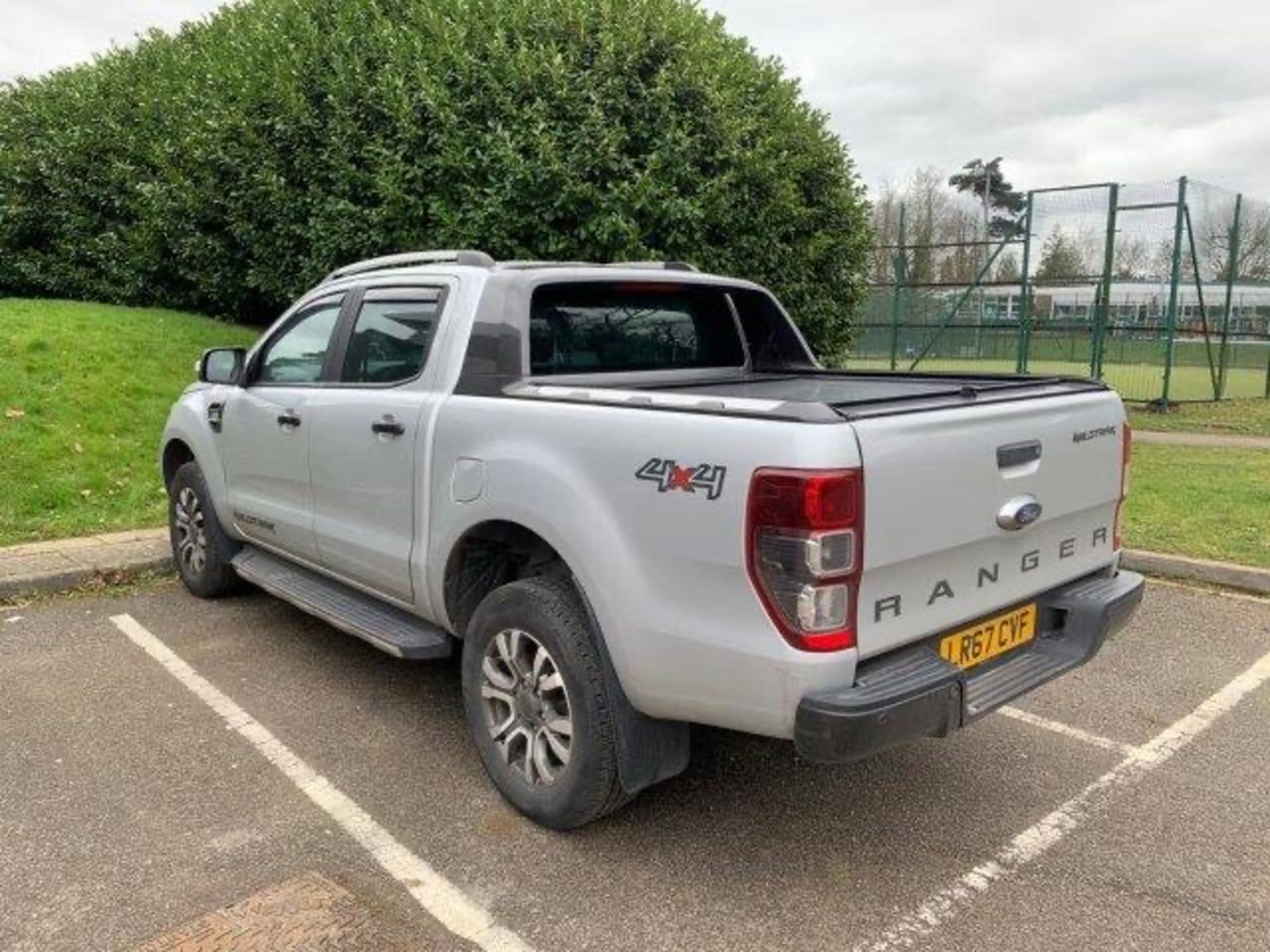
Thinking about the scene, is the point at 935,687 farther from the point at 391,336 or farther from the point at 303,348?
the point at 303,348

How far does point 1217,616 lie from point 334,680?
14.8 feet

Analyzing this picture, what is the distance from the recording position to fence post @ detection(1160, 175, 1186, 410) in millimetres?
13664

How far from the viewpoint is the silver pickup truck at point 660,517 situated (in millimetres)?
2521

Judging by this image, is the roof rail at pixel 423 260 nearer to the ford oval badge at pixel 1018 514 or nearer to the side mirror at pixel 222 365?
the side mirror at pixel 222 365

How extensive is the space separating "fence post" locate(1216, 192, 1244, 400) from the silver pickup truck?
13880mm

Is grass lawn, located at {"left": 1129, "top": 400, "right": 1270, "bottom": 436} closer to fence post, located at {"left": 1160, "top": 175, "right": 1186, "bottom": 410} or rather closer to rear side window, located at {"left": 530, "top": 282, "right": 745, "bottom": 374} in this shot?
fence post, located at {"left": 1160, "top": 175, "right": 1186, "bottom": 410}

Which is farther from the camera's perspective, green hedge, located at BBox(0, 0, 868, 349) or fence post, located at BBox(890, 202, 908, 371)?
fence post, located at BBox(890, 202, 908, 371)

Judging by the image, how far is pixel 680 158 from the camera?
8.73m

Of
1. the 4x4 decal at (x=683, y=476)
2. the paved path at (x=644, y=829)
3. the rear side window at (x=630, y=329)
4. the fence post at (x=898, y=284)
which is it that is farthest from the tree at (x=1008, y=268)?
the 4x4 decal at (x=683, y=476)

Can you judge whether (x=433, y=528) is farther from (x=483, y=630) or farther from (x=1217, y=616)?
(x=1217, y=616)

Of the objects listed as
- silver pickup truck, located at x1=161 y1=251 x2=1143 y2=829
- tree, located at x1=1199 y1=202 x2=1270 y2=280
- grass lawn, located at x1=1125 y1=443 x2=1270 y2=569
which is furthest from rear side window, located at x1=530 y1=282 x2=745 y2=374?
tree, located at x1=1199 y1=202 x2=1270 y2=280

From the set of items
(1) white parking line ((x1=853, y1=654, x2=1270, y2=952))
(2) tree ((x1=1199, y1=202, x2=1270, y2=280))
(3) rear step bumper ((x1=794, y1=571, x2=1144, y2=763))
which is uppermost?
(2) tree ((x1=1199, y1=202, x2=1270, y2=280))

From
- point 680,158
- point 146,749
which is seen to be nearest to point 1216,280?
point 680,158

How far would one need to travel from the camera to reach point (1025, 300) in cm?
1546
